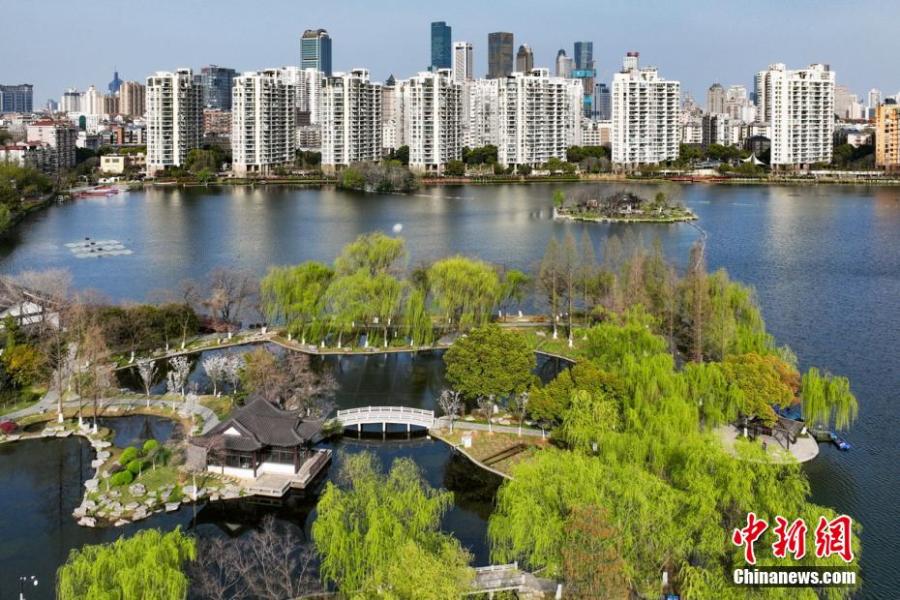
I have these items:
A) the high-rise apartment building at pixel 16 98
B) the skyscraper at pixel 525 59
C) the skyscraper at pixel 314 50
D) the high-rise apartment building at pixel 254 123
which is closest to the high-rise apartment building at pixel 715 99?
the skyscraper at pixel 525 59

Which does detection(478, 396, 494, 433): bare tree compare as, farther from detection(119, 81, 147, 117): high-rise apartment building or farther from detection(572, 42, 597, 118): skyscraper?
detection(572, 42, 597, 118): skyscraper

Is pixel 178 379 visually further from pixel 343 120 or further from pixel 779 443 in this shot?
pixel 343 120

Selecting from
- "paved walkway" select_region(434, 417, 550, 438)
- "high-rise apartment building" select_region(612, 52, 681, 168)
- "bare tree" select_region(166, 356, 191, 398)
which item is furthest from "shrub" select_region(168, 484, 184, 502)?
"high-rise apartment building" select_region(612, 52, 681, 168)

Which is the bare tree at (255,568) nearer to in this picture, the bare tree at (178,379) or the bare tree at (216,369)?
the bare tree at (178,379)

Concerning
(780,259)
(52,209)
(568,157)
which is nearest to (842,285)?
(780,259)

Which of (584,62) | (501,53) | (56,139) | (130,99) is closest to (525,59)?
(501,53)

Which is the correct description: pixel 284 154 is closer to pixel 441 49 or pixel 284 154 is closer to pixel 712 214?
pixel 712 214

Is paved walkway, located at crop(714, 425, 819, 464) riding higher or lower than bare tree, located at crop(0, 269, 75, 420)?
lower
